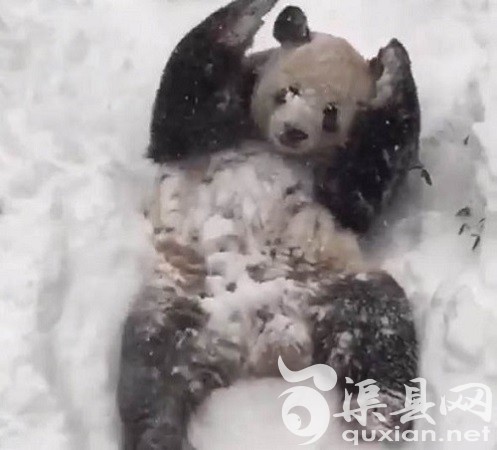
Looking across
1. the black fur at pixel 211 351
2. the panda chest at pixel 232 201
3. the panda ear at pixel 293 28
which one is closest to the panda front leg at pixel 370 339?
the black fur at pixel 211 351

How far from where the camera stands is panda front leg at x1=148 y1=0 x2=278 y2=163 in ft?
8.37

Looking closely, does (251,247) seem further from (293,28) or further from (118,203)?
(293,28)

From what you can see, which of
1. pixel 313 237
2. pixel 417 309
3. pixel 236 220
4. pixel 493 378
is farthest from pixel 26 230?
pixel 493 378

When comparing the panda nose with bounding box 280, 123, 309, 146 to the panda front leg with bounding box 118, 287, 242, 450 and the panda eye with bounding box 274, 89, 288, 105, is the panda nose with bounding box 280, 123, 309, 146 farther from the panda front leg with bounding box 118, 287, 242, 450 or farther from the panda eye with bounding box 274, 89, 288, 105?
the panda front leg with bounding box 118, 287, 242, 450

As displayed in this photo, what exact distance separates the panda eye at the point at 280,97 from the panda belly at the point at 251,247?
122 mm

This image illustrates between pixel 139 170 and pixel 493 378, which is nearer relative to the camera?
pixel 493 378

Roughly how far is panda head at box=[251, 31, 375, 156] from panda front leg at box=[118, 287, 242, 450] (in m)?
0.46

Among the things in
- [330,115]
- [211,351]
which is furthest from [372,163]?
[211,351]

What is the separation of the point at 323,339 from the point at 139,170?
742mm

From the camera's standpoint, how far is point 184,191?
2.51 metres

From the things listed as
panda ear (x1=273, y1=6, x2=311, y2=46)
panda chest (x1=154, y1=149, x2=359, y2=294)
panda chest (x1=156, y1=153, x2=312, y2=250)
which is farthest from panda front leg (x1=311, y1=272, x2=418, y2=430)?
panda ear (x1=273, y1=6, x2=311, y2=46)

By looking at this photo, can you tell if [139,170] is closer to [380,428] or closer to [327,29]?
[327,29]

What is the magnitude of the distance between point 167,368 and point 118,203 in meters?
0.57

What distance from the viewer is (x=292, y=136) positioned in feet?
8.08
